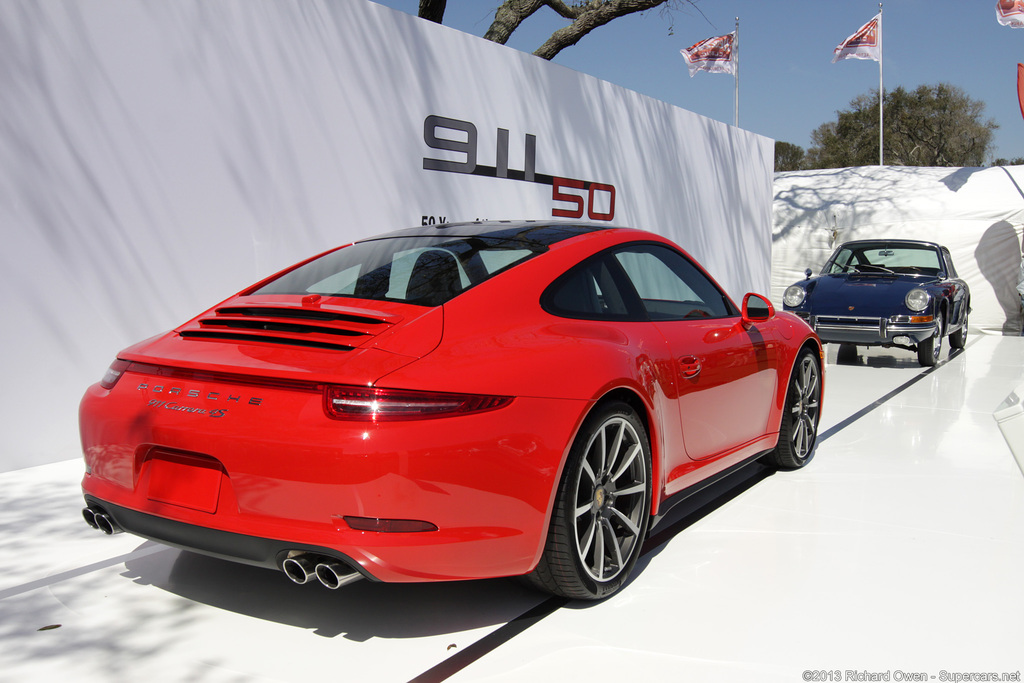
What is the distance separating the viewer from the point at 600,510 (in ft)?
9.97

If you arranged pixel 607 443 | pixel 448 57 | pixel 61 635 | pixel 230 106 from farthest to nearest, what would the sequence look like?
1. pixel 448 57
2. pixel 230 106
3. pixel 607 443
4. pixel 61 635

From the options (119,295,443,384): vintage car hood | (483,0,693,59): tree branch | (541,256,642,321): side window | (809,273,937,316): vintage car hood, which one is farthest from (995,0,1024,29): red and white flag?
(119,295,443,384): vintage car hood

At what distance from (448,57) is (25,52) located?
12.8 feet

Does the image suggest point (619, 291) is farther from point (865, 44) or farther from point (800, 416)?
point (865, 44)

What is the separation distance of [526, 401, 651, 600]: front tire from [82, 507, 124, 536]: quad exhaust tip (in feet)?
4.64

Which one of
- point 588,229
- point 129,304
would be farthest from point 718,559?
point 129,304

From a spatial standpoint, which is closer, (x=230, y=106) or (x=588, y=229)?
(x=588, y=229)

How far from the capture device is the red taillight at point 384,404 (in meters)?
2.37

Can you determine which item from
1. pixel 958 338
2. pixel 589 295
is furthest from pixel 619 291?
pixel 958 338

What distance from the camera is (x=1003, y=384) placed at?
9.05 meters

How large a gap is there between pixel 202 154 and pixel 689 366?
384 centimetres

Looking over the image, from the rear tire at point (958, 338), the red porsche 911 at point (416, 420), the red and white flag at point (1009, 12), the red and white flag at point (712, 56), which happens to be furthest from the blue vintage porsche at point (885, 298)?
the red and white flag at point (1009, 12)

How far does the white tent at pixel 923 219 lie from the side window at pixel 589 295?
50.2ft

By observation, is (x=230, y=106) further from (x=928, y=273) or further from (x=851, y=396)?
(x=928, y=273)
